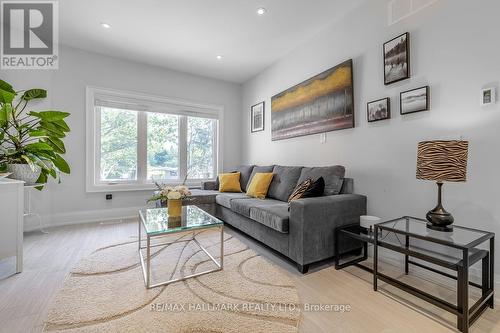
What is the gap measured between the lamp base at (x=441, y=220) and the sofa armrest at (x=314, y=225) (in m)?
0.66

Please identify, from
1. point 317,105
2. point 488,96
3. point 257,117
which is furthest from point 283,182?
point 488,96

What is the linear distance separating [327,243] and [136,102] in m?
3.62

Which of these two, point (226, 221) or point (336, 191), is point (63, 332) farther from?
point (336, 191)

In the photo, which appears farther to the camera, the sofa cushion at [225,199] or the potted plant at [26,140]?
the sofa cushion at [225,199]

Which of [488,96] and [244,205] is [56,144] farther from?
[488,96]

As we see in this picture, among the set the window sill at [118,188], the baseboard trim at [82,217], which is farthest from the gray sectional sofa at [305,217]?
the baseboard trim at [82,217]

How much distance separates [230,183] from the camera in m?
3.64

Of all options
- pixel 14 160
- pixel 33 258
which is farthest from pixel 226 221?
pixel 14 160

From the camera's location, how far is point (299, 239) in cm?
186

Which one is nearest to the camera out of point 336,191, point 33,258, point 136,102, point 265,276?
point 265,276

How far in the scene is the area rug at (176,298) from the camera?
1269 mm

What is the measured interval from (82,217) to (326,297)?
3.60m

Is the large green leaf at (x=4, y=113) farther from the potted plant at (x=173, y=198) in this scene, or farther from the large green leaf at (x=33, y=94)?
the potted plant at (x=173, y=198)

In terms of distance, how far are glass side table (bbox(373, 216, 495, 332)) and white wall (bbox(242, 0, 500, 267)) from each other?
0.84ft
